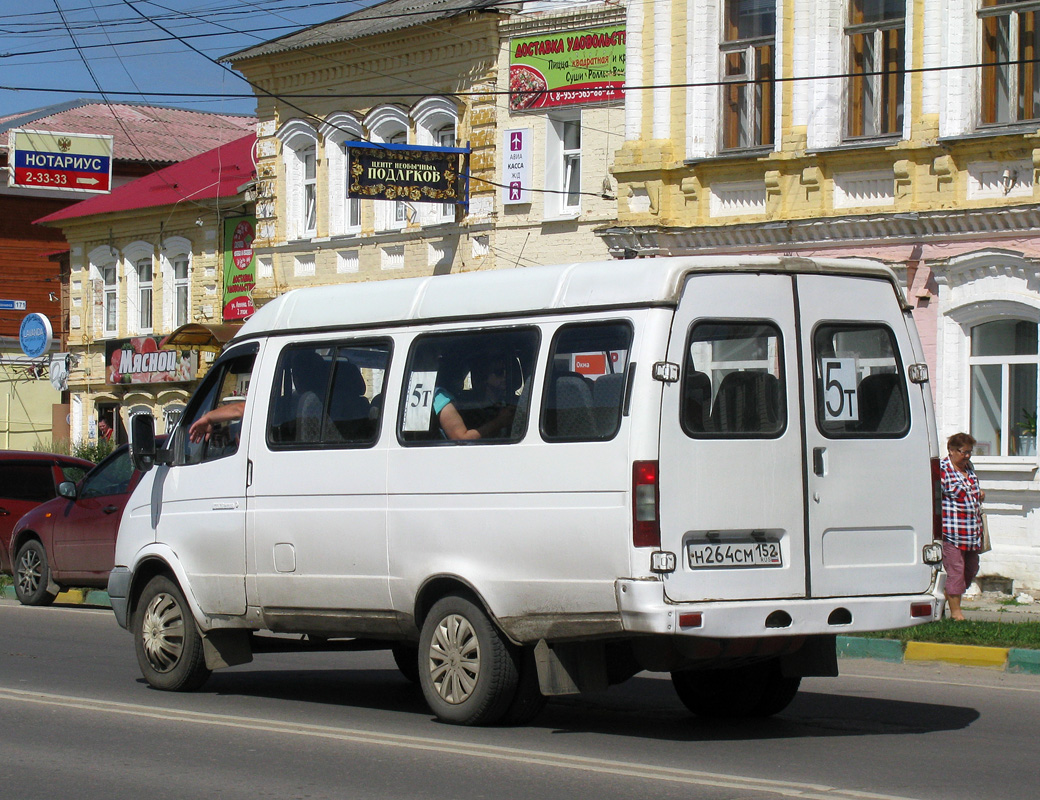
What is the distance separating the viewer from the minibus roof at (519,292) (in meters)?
8.11

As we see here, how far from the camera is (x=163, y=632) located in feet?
34.4

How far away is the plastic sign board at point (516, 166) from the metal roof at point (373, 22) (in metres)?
2.02

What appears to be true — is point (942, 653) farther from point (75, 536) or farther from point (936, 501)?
point (75, 536)

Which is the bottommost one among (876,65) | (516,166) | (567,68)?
(516,166)

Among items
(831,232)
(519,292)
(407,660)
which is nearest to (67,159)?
(831,232)

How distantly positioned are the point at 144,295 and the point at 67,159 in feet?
16.8

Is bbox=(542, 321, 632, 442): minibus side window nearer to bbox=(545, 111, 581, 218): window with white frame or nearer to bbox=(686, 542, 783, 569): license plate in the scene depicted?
bbox=(686, 542, 783, 569): license plate

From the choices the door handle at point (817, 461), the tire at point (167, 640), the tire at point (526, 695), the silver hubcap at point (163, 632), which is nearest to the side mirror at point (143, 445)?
the tire at point (167, 640)

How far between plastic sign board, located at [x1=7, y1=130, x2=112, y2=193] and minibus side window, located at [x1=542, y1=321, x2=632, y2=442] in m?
26.4

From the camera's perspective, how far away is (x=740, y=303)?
8.23 meters

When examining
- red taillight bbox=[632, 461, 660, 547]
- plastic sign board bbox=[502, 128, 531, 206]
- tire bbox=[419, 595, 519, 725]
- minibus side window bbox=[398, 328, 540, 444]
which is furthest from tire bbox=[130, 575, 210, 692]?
plastic sign board bbox=[502, 128, 531, 206]

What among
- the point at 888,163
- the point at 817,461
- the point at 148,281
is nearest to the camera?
the point at 817,461

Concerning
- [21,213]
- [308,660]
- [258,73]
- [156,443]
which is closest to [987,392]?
[308,660]

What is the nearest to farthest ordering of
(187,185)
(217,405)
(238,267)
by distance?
(217,405)
(238,267)
(187,185)
